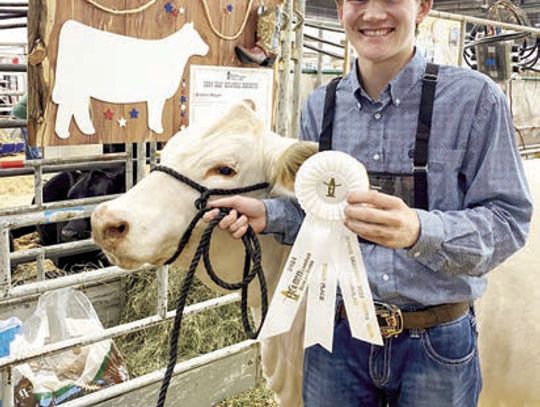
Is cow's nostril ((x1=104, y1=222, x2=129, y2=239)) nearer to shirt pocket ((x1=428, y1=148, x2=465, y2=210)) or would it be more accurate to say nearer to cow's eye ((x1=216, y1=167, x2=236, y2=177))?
cow's eye ((x1=216, y1=167, x2=236, y2=177))

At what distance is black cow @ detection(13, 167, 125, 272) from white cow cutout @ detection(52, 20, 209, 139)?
1.53 metres

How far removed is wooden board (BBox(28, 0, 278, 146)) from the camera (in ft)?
5.97

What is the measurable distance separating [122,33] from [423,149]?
1183mm

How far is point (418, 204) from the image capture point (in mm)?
1245

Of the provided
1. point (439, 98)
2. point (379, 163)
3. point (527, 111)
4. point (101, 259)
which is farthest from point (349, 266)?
point (527, 111)

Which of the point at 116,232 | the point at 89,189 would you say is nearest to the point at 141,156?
the point at 116,232

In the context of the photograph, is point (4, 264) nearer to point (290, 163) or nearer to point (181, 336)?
point (290, 163)

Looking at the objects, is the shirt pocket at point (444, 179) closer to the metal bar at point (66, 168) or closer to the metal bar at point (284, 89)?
the metal bar at point (284, 89)


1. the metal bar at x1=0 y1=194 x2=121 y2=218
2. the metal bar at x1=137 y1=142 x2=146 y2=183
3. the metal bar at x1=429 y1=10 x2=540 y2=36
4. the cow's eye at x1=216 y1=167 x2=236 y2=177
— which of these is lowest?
the metal bar at x1=0 y1=194 x2=121 y2=218

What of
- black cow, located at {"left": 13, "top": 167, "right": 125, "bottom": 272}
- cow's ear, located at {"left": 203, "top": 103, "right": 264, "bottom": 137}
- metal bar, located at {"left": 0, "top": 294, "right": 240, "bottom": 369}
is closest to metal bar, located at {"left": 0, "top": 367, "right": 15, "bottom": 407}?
metal bar, located at {"left": 0, "top": 294, "right": 240, "bottom": 369}

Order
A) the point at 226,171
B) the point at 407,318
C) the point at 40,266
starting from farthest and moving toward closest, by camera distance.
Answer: the point at 40,266, the point at 226,171, the point at 407,318

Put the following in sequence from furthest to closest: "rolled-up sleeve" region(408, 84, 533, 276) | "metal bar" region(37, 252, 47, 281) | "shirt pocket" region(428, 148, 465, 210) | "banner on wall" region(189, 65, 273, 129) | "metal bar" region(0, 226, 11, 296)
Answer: "metal bar" region(37, 252, 47, 281) → "banner on wall" region(189, 65, 273, 129) → "metal bar" region(0, 226, 11, 296) → "shirt pocket" region(428, 148, 465, 210) → "rolled-up sleeve" region(408, 84, 533, 276)

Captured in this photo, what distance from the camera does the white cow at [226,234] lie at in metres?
1.39

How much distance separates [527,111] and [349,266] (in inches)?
215
